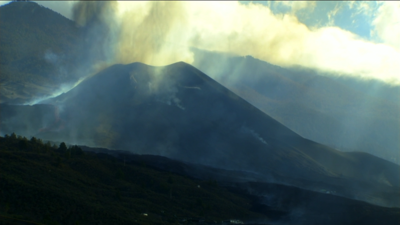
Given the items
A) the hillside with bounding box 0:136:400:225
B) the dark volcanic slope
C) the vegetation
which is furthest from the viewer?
the dark volcanic slope

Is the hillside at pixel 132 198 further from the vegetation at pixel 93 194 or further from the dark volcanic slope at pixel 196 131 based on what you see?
the dark volcanic slope at pixel 196 131

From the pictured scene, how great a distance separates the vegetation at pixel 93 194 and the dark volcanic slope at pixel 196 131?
3601cm

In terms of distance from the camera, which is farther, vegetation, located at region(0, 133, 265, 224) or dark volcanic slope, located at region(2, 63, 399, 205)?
dark volcanic slope, located at region(2, 63, 399, 205)

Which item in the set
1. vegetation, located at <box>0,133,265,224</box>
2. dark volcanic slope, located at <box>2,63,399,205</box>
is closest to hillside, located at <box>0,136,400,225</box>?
vegetation, located at <box>0,133,265,224</box>

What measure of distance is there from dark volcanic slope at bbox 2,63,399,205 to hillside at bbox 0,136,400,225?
25304 mm

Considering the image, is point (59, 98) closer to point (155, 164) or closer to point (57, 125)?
point (57, 125)

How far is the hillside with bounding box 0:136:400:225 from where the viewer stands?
1549 inches

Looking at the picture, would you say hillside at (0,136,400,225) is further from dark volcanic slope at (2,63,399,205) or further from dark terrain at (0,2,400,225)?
dark volcanic slope at (2,63,399,205)

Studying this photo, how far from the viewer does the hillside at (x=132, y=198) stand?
39.3 m

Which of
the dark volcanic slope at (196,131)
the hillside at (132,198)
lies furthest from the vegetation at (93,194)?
the dark volcanic slope at (196,131)

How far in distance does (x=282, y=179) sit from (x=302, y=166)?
13923mm

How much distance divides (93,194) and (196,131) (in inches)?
2857

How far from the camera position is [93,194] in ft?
161

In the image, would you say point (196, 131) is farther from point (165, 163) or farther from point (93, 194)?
point (93, 194)
